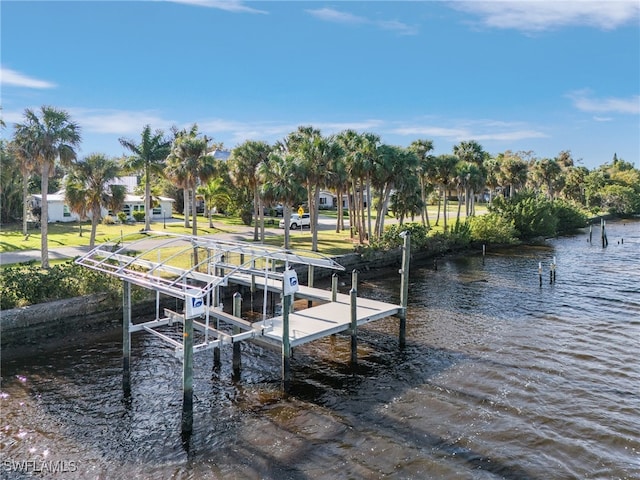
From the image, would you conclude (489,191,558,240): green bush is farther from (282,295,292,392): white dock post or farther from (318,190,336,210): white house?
(282,295,292,392): white dock post

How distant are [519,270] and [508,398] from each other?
24.5 metres

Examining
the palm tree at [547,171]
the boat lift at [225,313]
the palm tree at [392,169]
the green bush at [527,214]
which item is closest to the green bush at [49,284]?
the boat lift at [225,313]

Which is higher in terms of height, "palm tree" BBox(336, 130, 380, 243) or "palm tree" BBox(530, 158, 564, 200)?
"palm tree" BBox(530, 158, 564, 200)

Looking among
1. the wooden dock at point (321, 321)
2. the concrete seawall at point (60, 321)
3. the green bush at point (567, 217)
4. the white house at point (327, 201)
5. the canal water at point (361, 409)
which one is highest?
the white house at point (327, 201)

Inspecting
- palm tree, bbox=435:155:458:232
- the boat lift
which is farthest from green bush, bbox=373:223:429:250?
the boat lift

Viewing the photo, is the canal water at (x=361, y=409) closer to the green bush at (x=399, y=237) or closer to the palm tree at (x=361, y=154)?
the green bush at (x=399, y=237)

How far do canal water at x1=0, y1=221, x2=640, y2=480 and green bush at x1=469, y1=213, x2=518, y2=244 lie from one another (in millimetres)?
24979

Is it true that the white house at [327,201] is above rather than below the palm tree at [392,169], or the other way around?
below

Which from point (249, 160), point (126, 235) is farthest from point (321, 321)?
point (126, 235)

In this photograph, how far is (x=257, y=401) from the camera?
1534 centimetres

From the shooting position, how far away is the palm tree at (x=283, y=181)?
33188 millimetres

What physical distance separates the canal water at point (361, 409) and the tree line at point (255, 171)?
1279 cm

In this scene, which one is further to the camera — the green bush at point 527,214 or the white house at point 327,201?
the white house at point 327,201

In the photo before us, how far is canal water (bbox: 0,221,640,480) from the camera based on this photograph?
12133 mm
